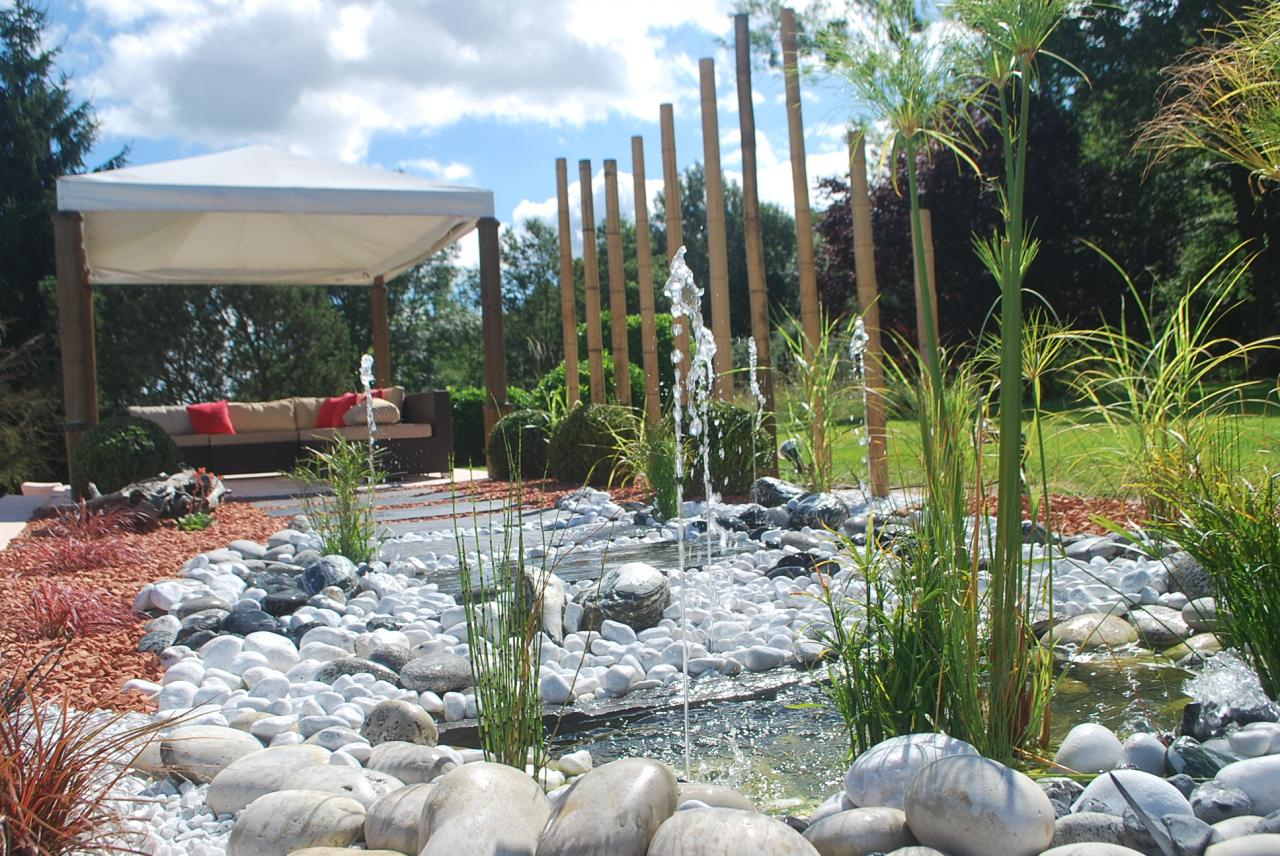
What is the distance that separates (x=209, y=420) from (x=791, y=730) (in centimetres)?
846

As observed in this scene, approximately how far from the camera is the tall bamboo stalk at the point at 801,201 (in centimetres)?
603

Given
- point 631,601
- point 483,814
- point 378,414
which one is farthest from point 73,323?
point 483,814

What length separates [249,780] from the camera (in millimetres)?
2146

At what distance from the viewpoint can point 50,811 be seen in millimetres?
1724

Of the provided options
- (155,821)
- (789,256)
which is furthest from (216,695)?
(789,256)

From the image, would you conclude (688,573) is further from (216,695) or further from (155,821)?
(155,821)

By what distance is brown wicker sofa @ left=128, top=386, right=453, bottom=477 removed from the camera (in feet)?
30.7

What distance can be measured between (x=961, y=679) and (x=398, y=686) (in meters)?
1.70

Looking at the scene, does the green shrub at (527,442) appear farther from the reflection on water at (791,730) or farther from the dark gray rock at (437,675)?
the reflection on water at (791,730)

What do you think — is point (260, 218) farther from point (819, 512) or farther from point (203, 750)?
point (203, 750)

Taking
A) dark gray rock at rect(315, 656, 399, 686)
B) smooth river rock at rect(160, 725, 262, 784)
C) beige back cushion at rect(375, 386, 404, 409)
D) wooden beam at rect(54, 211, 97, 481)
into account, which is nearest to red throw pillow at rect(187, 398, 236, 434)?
beige back cushion at rect(375, 386, 404, 409)

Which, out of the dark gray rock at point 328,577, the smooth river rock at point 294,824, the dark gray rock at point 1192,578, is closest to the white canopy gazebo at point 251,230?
the dark gray rock at point 328,577

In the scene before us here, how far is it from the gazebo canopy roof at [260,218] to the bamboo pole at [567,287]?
0.93 meters

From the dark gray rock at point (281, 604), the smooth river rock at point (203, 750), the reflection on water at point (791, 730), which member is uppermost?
the dark gray rock at point (281, 604)
